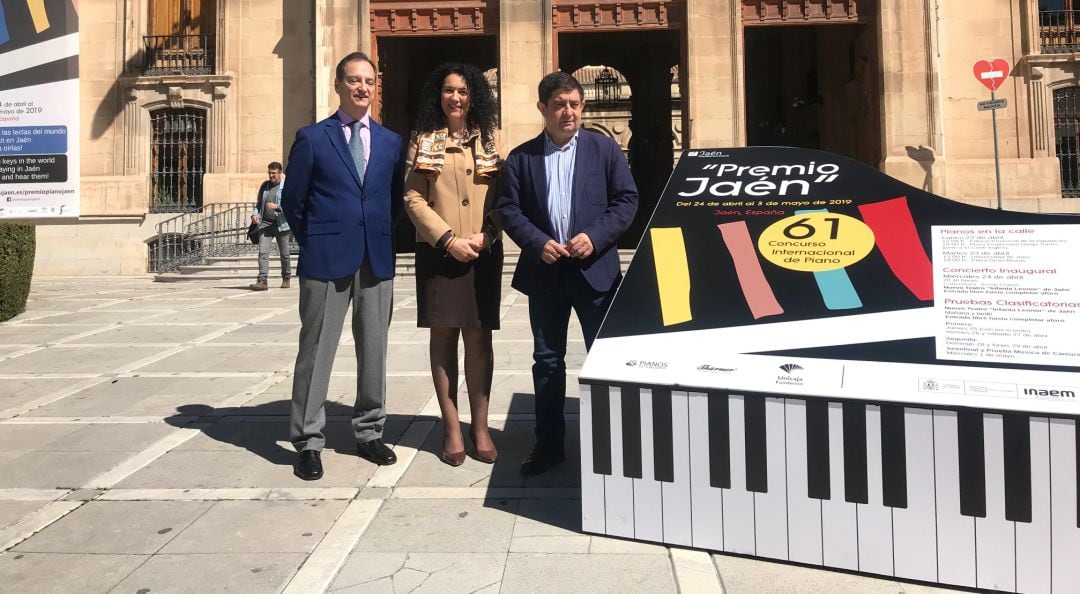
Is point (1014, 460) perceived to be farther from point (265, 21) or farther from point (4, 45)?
point (4, 45)

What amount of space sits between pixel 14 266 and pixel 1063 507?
472 inches

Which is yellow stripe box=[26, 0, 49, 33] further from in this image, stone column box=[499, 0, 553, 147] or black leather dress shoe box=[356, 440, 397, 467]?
black leather dress shoe box=[356, 440, 397, 467]

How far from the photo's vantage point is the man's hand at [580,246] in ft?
11.7

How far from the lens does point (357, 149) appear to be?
13.1 ft

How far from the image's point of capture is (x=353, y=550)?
→ 2863 mm

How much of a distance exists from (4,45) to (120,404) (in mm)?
18948

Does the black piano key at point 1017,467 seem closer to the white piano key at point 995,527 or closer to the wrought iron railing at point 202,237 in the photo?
the white piano key at point 995,527

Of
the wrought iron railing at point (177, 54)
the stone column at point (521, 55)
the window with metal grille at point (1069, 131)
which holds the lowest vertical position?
the window with metal grille at point (1069, 131)

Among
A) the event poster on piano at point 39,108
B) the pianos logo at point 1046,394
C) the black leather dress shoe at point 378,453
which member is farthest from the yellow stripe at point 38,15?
the pianos logo at point 1046,394

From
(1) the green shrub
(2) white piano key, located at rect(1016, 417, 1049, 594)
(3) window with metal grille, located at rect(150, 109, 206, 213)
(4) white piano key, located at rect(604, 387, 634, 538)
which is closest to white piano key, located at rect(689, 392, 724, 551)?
(4) white piano key, located at rect(604, 387, 634, 538)

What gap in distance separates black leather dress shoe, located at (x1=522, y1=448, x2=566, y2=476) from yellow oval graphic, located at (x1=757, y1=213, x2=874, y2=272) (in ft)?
5.29

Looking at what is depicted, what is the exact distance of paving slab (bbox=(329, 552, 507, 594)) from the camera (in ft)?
8.35

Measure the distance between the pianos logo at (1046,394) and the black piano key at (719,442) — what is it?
0.98 metres

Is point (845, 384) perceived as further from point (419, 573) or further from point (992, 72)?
point (992, 72)
